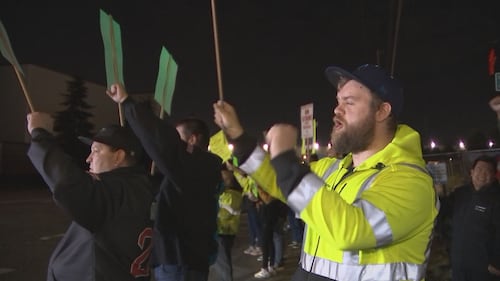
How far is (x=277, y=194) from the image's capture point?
240cm

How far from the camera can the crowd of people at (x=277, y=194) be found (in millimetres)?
2020

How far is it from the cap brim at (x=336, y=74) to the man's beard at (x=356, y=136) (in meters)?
0.23

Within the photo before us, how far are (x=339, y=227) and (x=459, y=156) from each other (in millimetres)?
8730

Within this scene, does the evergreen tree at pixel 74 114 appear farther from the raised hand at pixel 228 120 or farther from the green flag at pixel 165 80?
the raised hand at pixel 228 120

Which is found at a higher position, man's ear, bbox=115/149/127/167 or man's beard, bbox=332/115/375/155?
man's beard, bbox=332/115/375/155

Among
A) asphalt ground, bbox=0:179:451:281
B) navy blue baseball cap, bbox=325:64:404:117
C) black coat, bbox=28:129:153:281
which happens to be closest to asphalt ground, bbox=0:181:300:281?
asphalt ground, bbox=0:179:451:281

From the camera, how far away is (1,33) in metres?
3.36

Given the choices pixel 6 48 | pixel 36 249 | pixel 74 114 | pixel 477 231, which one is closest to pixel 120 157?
pixel 6 48

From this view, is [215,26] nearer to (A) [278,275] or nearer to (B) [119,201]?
(B) [119,201]

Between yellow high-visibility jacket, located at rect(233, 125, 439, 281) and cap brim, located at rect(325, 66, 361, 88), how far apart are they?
1.30 feet

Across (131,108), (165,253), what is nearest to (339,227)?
(131,108)

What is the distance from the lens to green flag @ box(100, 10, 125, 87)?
337 centimetres

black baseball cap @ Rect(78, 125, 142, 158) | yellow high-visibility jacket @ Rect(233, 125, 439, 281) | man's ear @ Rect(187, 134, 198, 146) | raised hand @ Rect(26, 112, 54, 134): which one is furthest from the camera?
man's ear @ Rect(187, 134, 198, 146)

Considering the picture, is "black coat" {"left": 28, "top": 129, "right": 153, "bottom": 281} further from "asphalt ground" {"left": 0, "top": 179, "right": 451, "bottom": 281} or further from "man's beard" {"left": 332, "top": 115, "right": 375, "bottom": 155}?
"asphalt ground" {"left": 0, "top": 179, "right": 451, "bottom": 281}
